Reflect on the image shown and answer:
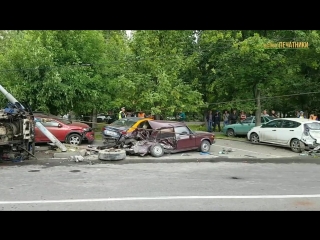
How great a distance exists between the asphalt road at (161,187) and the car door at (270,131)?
456cm

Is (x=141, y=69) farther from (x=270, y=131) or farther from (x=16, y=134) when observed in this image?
(x=16, y=134)

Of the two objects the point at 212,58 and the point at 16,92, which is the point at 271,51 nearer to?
the point at 212,58

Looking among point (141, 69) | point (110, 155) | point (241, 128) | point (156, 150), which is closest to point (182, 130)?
point (156, 150)

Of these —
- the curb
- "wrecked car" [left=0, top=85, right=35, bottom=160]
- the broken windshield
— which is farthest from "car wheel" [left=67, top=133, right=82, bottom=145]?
the broken windshield

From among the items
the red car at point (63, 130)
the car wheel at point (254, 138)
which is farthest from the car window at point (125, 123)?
the car wheel at point (254, 138)

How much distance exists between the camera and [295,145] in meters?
15.9

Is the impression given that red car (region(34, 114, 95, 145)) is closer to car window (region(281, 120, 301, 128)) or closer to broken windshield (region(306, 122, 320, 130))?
car window (region(281, 120, 301, 128))

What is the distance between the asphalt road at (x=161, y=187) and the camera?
7.13 metres

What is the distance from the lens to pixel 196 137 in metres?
15.4

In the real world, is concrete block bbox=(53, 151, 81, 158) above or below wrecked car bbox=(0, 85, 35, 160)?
below

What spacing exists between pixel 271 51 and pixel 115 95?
35.0ft

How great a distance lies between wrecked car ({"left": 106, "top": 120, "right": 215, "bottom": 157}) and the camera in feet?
46.8
